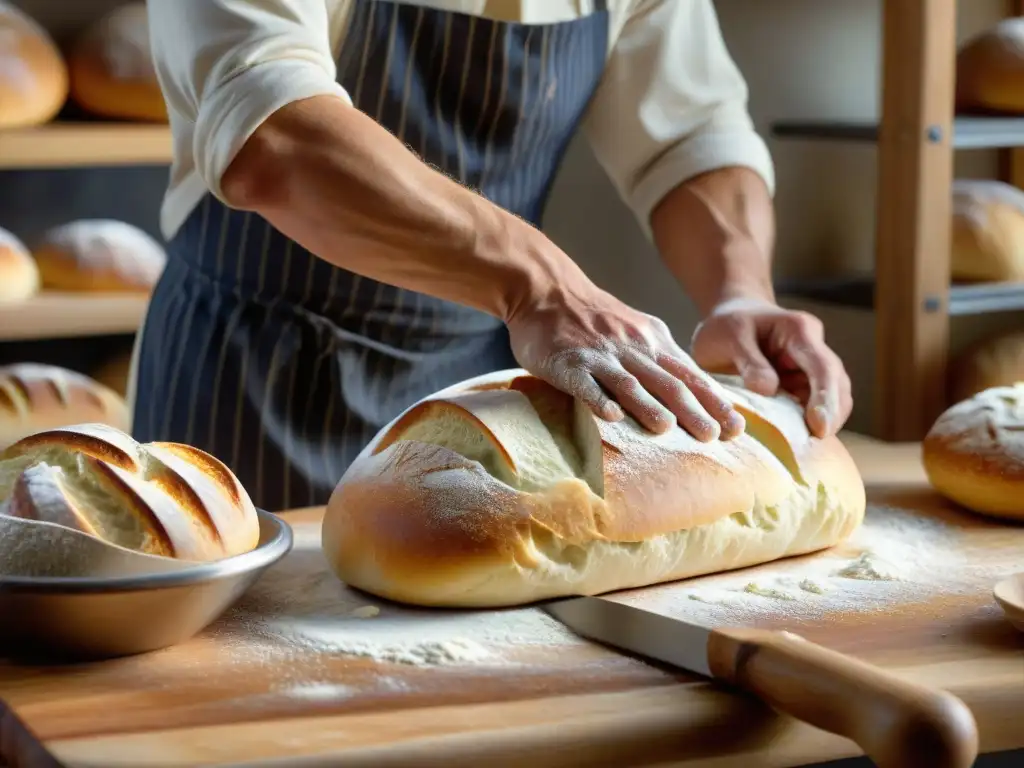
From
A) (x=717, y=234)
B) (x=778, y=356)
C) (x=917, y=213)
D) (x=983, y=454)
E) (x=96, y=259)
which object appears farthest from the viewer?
(x=96, y=259)

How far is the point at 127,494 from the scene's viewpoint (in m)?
1.01

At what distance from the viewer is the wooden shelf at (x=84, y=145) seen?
2.39m

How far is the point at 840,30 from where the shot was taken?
2.85m

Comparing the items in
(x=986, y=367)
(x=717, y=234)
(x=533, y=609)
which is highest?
(x=717, y=234)

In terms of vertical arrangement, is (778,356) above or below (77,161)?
below

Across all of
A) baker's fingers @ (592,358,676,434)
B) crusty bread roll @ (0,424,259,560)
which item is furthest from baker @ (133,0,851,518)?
crusty bread roll @ (0,424,259,560)

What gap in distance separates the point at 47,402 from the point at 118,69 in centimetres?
60

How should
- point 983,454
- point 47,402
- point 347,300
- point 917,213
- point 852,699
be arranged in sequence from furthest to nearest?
point 47,402
point 917,213
point 347,300
point 983,454
point 852,699

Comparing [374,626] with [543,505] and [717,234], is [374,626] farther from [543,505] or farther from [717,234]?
[717,234]

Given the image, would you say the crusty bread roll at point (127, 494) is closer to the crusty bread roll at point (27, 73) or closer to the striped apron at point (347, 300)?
the striped apron at point (347, 300)

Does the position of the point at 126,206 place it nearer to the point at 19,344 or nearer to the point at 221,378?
the point at 19,344

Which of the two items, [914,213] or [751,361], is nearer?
[751,361]

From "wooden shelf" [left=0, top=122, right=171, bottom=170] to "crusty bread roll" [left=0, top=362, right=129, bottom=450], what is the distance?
36cm

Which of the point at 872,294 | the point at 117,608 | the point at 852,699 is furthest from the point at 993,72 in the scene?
the point at 117,608
